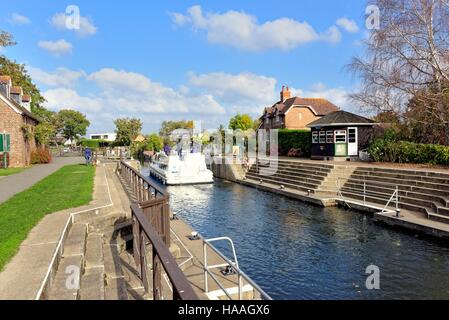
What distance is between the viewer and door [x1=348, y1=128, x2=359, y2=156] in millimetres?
26812

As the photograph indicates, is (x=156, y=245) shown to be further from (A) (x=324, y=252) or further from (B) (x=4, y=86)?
(B) (x=4, y=86)

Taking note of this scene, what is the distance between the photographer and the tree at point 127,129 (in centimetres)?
7112

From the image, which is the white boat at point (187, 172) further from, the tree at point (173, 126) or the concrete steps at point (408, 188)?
the tree at point (173, 126)

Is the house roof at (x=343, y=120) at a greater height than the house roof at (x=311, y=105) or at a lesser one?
lesser

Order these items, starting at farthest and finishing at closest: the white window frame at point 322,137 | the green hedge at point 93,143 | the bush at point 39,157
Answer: the green hedge at point 93,143
the bush at point 39,157
the white window frame at point 322,137

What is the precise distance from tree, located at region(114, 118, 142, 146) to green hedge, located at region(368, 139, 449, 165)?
54.1 metres

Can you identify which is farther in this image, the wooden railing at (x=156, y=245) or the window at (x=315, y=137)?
the window at (x=315, y=137)

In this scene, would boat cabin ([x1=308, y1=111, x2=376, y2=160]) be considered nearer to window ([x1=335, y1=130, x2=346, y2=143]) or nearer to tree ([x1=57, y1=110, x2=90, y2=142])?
window ([x1=335, y1=130, x2=346, y2=143])

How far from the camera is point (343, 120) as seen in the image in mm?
26906

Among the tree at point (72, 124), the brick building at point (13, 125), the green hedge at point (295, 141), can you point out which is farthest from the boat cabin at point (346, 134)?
the tree at point (72, 124)

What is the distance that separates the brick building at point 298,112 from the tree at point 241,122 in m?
13.2

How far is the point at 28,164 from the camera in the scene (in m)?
30.4

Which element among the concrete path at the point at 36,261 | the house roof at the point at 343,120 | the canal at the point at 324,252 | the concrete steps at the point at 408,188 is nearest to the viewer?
the concrete path at the point at 36,261
